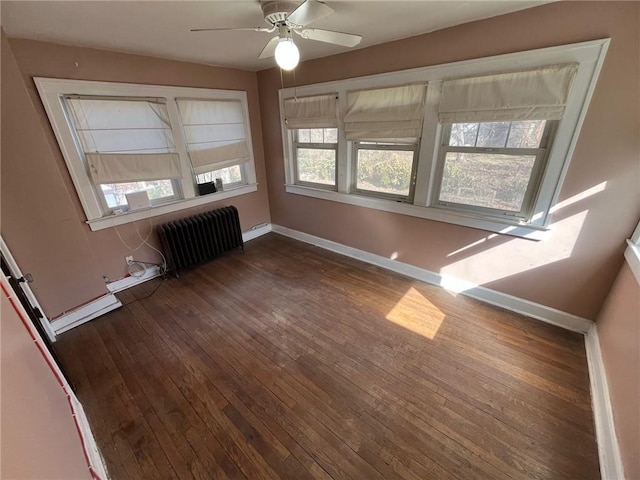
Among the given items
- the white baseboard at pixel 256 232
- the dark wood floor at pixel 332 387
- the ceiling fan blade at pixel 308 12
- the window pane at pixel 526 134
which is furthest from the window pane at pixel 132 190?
the window pane at pixel 526 134

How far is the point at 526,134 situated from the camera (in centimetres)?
215

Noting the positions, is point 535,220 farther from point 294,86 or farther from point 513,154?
point 294,86

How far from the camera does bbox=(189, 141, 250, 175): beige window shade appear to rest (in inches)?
132

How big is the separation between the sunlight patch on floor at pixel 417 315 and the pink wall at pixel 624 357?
1.07 meters

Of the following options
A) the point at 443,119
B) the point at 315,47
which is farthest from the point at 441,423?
the point at 315,47

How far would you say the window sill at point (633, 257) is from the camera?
1.66m

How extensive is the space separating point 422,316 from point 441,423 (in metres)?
1.00

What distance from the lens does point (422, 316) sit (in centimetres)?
253

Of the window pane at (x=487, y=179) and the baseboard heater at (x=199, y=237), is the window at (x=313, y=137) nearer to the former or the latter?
the baseboard heater at (x=199, y=237)

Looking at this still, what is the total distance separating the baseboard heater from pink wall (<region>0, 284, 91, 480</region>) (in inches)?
75.0

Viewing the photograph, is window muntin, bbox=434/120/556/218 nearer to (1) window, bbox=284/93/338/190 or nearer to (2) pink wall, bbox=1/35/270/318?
(1) window, bbox=284/93/338/190

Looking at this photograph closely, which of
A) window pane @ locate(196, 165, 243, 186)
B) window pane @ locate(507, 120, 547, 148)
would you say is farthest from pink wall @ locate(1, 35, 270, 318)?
Result: window pane @ locate(507, 120, 547, 148)

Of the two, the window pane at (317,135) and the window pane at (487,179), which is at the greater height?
the window pane at (317,135)

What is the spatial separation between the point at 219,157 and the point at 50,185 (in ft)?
5.77
